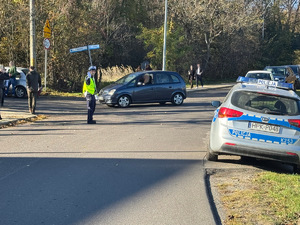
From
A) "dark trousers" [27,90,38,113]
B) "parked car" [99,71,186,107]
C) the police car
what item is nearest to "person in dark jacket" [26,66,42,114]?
"dark trousers" [27,90,38,113]

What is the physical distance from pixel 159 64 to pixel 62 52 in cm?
1204

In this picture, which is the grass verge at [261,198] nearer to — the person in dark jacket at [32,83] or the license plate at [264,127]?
the license plate at [264,127]

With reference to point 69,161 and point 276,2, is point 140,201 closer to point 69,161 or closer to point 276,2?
point 69,161

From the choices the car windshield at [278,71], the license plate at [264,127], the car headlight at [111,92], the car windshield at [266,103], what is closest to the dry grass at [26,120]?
the car headlight at [111,92]

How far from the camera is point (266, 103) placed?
320 inches

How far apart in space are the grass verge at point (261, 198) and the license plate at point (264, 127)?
2.54 ft

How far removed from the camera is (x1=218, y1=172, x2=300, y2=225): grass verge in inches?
210

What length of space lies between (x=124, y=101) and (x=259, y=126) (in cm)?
1165

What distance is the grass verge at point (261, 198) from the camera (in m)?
5.34

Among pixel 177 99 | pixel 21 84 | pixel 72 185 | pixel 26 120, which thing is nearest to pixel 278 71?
pixel 177 99

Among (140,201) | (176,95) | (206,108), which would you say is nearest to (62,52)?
(176,95)

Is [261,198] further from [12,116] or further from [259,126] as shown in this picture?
[12,116]

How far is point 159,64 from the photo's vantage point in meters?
35.2

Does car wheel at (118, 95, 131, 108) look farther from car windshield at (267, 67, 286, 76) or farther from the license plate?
car windshield at (267, 67, 286, 76)
